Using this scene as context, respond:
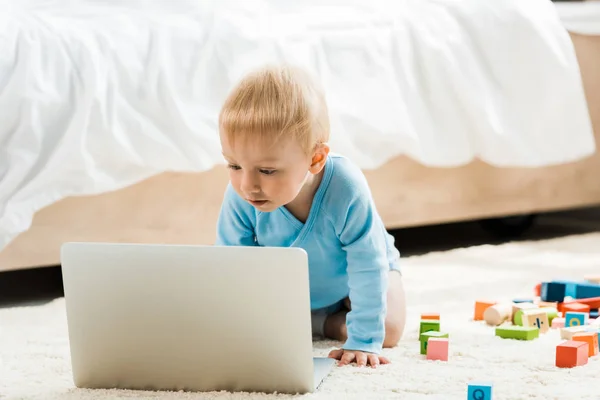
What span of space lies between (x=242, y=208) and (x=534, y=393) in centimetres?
44

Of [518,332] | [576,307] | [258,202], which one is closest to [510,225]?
[576,307]

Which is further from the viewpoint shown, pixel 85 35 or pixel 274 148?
pixel 85 35

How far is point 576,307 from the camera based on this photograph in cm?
137

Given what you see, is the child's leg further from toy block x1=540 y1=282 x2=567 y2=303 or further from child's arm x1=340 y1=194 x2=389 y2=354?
toy block x1=540 y1=282 x2=567 y2=303

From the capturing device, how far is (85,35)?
164 cm

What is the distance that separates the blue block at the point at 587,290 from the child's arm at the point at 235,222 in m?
0.55

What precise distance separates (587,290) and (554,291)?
0.17 ft

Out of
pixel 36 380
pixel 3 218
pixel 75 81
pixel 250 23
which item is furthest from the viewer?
pixel 250 23

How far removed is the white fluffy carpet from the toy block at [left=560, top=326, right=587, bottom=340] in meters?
0.01

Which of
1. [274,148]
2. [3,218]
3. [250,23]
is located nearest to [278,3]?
[250,23]

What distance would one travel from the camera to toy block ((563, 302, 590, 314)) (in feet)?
4.50

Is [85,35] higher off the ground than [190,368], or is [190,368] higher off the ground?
[85,35]

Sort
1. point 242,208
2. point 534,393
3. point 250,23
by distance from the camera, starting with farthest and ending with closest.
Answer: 1. point 250,23
2. point 242,208
3. point 534,393

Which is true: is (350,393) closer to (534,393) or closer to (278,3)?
(534,393)
